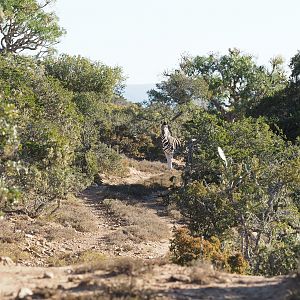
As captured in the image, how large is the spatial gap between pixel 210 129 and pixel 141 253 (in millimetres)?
7157

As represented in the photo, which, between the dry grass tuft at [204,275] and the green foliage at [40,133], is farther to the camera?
the green foliage at [40,133]

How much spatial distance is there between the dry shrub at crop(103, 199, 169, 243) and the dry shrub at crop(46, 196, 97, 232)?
1119 mm

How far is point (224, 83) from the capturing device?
1641 inches

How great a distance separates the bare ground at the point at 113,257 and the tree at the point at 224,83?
1043 cm

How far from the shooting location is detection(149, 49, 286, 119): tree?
132 feet

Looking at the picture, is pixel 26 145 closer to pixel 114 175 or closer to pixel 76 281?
pixel 76 281

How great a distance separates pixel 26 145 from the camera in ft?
45.2

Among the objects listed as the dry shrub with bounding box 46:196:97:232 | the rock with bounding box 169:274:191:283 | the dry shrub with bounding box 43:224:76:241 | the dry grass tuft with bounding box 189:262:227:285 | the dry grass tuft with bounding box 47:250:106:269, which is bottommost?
the dry grass tuft with bounding box 47:250:106:269

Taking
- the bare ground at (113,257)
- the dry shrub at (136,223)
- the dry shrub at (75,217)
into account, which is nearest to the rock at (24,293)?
the bare ground at (113,257)

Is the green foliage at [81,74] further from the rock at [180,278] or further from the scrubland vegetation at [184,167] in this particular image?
the rock at [180,278]

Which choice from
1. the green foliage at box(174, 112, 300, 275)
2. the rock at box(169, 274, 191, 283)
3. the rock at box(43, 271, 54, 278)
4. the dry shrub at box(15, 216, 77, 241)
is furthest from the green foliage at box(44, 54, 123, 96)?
the rock at box(169, 274, 191, 283)

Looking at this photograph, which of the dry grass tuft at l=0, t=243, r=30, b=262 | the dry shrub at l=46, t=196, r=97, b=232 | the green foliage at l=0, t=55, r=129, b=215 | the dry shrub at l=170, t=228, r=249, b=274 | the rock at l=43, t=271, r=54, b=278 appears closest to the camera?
the rock at l=43, t=271, r=54, b=278

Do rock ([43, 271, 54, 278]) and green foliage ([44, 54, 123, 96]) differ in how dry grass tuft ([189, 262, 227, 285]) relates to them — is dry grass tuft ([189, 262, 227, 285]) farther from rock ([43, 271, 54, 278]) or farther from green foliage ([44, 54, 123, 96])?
green foliage ([44, 54, 123, 96])

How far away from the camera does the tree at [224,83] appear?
132ft
